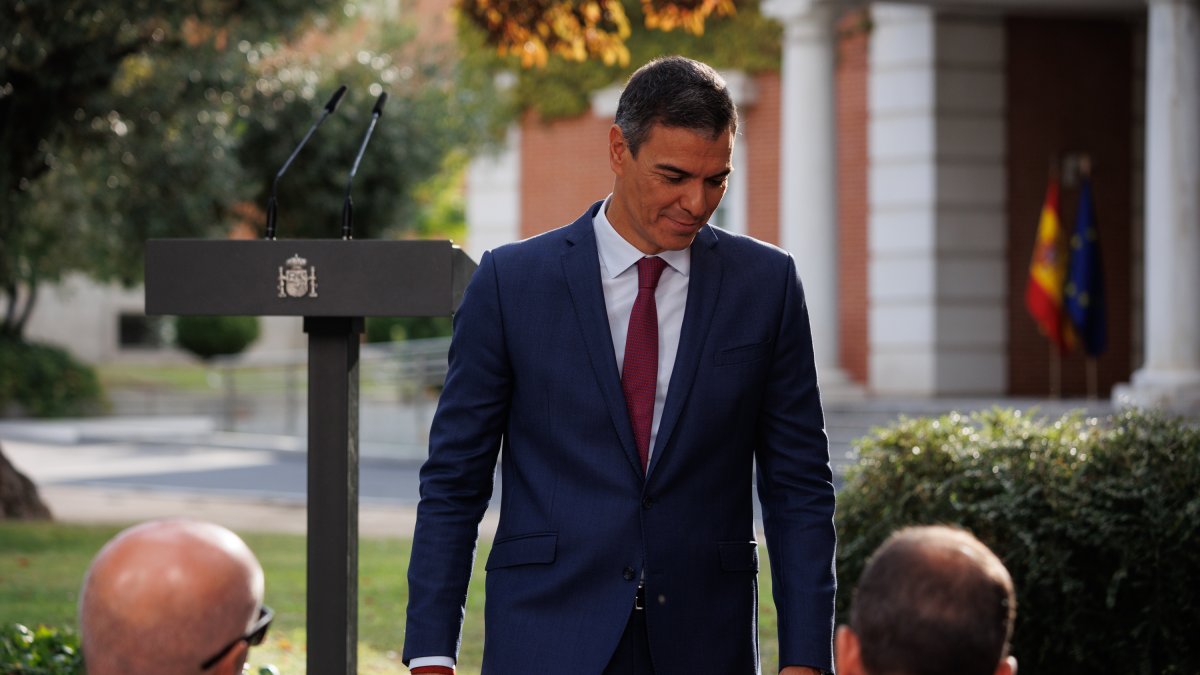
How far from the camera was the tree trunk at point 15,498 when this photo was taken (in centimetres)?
1385

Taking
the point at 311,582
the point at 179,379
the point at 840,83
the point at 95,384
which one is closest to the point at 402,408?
the point at 840,83

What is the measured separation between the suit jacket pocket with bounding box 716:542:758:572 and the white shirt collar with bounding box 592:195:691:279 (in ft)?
1.82

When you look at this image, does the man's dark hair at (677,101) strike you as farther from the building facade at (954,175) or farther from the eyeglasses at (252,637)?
the building facade at (954,175)

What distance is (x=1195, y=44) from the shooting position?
15.6m

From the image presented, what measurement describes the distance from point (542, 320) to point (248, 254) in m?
1.17

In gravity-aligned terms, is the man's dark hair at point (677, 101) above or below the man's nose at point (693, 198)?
above

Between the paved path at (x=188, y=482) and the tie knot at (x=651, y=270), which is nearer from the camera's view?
the tie knot at (x=651, y=270)

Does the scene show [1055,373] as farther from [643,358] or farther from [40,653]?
[643,358]

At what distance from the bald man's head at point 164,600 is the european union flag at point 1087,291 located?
56.1 feet

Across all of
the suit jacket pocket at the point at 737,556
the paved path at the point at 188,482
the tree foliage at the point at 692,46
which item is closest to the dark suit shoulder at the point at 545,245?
the suit jacket pocket at the point at 737,556

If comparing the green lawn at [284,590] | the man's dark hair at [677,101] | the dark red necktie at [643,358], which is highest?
the man's dark hair at [677,101]

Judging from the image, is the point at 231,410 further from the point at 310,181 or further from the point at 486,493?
the point at 486,493

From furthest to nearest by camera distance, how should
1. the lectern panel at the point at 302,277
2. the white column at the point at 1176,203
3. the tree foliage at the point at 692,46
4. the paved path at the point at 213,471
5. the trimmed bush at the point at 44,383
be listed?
1. the trimmed bush at the point at 44,383
2. the tree foliage at the point at 692,46
3. the paved path at the point at 213,471
4. the white column at the point at 1176,203
5. the lectern panel at the point at 302,277

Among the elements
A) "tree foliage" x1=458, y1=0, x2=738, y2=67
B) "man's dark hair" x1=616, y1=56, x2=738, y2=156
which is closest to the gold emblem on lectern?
"man's dark hair" x1=616, y1=56, x2=738, y2=156
